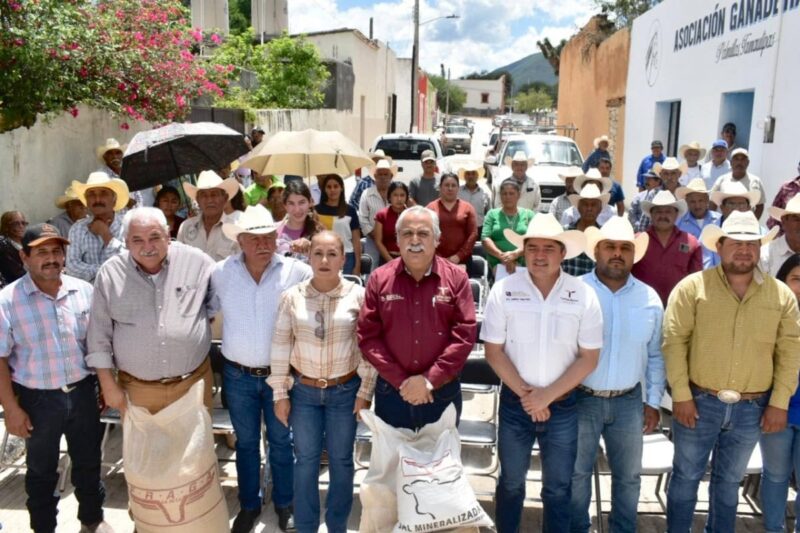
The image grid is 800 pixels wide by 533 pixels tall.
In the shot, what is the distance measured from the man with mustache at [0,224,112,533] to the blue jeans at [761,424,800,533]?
3.80m

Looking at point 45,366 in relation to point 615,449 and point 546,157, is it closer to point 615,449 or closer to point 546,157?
point 615,449

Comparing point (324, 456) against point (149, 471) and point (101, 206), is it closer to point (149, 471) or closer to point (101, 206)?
point (149, 471)

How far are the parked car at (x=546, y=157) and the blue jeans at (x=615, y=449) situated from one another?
980 cm

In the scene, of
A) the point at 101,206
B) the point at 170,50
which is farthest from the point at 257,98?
the point at 101,206

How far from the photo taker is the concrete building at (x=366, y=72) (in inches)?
1065

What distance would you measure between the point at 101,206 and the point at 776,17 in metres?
8.75

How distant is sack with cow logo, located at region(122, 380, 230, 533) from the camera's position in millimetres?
3602

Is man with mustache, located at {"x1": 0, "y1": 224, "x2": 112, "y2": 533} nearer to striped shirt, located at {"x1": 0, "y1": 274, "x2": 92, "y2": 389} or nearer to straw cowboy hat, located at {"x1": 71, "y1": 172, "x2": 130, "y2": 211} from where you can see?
striped shirt, located at {"x1": 0, "y1": 274, "x2": 92, "y2": 389}

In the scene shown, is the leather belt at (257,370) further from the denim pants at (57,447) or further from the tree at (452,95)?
the tree at (452,95)

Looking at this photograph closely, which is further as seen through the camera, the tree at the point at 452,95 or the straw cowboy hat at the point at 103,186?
the tree at the point at 452,95

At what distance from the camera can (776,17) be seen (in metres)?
9.12

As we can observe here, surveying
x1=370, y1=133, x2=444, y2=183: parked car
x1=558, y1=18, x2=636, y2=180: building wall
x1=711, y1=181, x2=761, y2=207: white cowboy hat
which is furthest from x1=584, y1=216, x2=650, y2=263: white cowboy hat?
x1=558, y1=18, x2=636, y2=180: building wall

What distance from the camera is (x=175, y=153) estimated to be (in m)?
6.11

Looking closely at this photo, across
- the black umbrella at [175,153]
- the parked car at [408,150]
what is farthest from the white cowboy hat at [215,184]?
the parked car at [408,150]
